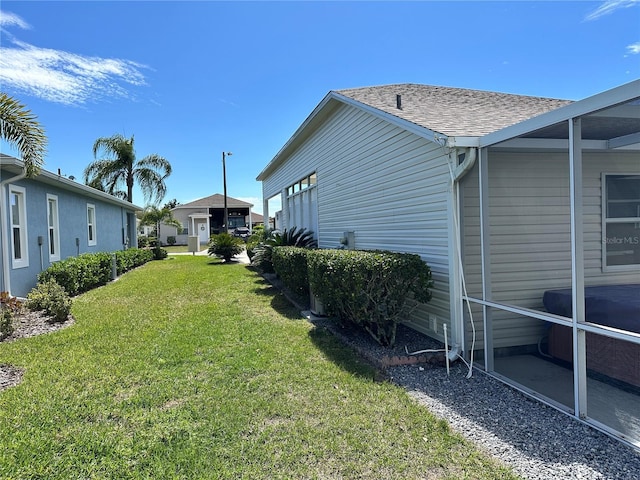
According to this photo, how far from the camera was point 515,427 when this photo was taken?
3.04 metres

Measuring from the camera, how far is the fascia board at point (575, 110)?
2.65 meters

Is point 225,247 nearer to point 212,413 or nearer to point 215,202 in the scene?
point 212,413

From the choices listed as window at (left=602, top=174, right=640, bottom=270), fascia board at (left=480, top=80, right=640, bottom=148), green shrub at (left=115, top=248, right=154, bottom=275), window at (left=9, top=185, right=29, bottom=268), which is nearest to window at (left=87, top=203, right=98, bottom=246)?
green shrub at (left=115, top=248, right=154, bottom=275)

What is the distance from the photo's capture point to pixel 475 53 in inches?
345

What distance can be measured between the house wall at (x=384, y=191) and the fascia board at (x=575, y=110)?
92 centimetres

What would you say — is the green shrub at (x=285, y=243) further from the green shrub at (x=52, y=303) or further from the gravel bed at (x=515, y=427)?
the gravel bed at (x=515, y=427)

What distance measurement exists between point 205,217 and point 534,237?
121 ft

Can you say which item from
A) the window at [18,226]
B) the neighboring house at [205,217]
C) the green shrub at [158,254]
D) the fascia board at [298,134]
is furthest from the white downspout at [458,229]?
the neighboring house at [205,217]

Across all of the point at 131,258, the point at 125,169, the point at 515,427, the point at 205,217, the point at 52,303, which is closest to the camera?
the point at 515,427

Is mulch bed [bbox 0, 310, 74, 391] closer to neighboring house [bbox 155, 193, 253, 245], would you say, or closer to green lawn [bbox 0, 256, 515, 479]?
green lawn [bbox 0, 256, 515, 479]

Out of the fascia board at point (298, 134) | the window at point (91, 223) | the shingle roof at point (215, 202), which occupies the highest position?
the shingle roof at point (215, 202)

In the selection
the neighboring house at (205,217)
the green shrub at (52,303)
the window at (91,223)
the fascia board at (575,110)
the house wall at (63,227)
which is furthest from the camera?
the neighboring house at (205,217)

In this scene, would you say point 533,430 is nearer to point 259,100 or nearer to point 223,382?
point 223,382

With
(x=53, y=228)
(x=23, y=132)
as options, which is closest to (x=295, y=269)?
(x=23, y=132)
